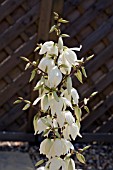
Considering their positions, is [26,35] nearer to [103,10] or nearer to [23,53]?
[23,53]

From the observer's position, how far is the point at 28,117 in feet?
10.8

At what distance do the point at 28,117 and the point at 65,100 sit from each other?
6.40ft

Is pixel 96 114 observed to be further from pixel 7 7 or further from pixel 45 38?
pixel 7 7

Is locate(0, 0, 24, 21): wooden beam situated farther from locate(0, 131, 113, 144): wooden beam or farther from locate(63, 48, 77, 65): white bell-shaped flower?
locate(63, 48, 77, 65): white bell-shaped flower

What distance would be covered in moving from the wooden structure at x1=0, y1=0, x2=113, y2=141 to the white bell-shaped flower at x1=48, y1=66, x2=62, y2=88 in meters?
1.71

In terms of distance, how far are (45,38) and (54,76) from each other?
1.76m

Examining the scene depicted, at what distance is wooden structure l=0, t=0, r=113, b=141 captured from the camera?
3094 millimetres

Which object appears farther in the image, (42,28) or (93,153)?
(93,153)

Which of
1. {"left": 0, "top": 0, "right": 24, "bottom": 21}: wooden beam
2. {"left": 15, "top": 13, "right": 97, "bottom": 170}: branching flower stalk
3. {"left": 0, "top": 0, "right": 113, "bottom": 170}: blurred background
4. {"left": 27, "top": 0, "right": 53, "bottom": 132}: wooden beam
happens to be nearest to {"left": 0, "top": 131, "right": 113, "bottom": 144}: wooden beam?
{"left": 0, "top": 0, "right": 113, "bottom": 170}: blurred background

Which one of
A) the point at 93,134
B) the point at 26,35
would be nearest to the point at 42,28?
the point at 26,35

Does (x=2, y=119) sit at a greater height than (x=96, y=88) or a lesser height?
greater

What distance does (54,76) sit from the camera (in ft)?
4.32

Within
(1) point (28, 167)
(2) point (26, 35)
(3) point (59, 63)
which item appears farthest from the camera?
(2) point (26, 35)

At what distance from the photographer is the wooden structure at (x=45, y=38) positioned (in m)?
3.09
